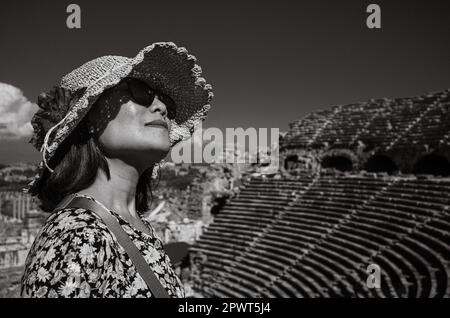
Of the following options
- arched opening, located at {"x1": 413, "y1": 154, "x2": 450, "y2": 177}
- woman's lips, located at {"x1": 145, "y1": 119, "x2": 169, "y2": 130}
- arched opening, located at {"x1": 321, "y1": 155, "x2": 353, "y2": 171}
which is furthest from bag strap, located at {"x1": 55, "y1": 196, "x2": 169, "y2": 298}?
arched opening, located at {"x1": 321, "y1": 155, "x2": 353, "y2": 171}

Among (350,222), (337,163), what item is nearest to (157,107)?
(350,222)

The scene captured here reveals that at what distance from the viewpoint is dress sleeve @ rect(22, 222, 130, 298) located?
1.08 meters

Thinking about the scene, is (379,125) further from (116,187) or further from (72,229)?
(72,229)

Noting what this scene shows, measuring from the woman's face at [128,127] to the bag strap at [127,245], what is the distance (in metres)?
0.28

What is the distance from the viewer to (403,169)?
18.7m

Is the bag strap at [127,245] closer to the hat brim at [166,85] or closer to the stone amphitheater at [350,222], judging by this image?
the hat brim at [166,85]

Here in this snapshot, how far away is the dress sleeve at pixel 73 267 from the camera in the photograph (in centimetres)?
108

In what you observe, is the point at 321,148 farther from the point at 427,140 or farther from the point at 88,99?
the point at 88,99

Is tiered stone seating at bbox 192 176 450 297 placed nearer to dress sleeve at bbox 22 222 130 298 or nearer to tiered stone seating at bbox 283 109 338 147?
dress sleeve at bbox 22 222 130 298

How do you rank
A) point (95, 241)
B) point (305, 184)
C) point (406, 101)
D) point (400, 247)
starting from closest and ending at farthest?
point (95, 241)
point (400, 247)
point (305, 184)
point (406, 101)

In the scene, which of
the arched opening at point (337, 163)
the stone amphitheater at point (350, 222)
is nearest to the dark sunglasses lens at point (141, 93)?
the stone amphitheater at point (350, 222)

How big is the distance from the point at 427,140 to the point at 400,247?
9641 mm

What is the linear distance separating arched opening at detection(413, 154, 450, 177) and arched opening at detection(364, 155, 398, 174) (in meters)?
1.63
